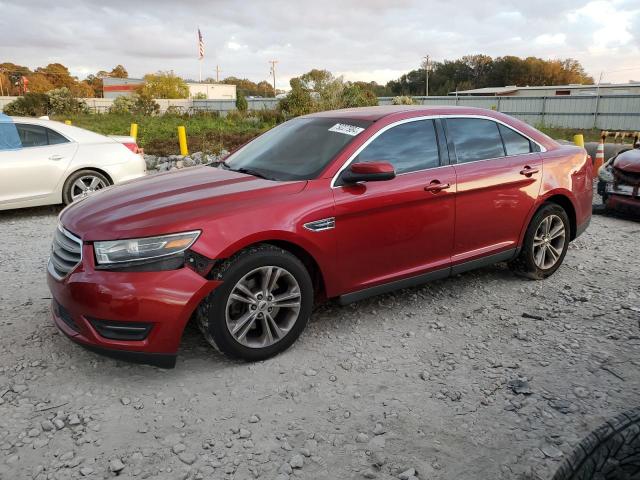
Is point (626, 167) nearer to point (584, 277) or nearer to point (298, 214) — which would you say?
point (584, 277)

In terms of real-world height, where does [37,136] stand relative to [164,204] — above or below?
above

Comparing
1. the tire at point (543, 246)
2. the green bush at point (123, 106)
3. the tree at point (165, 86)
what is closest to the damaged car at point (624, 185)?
the tire at point (543, 246)

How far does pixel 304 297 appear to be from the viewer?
11.7ft

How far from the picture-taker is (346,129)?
4082 mm

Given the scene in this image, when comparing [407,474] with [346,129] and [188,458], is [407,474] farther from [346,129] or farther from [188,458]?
[346,129]

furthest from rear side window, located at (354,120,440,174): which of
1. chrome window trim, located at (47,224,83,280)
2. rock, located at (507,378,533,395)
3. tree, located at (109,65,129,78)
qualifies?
tree, located at (109,65,129,78)

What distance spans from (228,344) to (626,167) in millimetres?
6564

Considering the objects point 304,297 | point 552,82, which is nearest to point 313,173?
point 304,297

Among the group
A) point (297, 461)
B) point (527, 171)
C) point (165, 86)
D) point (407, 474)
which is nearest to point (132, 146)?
point (527, 171)

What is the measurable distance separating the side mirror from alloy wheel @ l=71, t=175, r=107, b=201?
5397 millimetres

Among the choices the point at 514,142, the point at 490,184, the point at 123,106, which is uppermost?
the point at 123,106

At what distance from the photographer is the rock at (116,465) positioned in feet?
8.33

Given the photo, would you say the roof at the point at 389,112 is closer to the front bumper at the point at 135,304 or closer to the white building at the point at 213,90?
the front bumper at the point at 135,304

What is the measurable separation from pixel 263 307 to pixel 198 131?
15.4m
